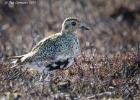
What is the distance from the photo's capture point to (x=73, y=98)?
801 centimetres

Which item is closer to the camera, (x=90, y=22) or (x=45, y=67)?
(x=45, y=67)

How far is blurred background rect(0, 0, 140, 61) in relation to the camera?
16.8 meters

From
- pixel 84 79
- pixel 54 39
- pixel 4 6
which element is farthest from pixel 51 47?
pixel 4 6

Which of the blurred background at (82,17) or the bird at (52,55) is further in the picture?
the blurred background at (82,17)

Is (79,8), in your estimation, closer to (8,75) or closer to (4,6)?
(4,6)

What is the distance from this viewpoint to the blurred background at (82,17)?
55.1ft

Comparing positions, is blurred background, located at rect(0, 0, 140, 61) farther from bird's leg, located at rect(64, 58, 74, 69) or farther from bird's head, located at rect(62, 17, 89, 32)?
bird's leg, located at rect(64, 58, 74, 69)

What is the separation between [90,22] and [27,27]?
5.40ft

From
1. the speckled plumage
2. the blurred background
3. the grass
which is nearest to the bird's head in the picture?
the speckled plumage

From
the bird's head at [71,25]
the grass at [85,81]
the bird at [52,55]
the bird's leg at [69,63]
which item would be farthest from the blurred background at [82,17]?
the bird's leg at [69,63]

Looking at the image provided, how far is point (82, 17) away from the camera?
1762 cm

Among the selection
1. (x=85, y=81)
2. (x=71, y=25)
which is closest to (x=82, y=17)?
(x=71, y=25)

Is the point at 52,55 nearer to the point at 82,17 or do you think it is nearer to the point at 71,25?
the point at 71,25

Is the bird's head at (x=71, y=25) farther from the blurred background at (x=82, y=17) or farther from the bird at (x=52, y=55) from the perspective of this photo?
the blurred background at (x=82, y=17)
